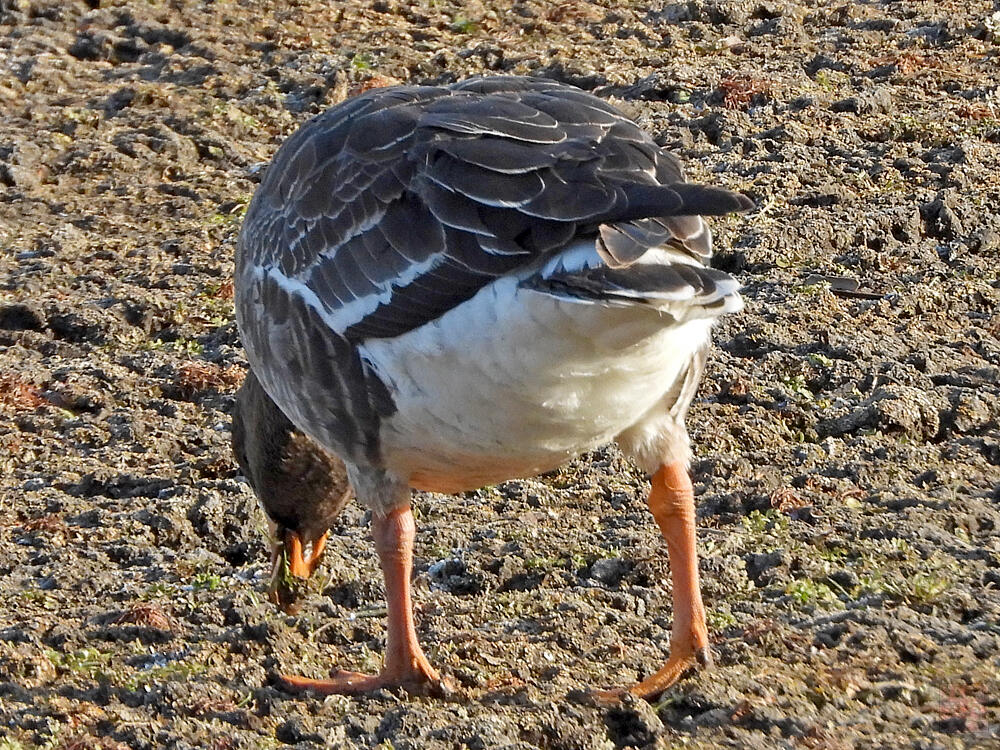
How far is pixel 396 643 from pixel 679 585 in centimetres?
90

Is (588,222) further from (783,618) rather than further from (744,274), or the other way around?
(744,274)

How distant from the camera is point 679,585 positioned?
15.6 ft

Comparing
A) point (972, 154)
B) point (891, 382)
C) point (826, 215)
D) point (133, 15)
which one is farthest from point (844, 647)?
point (133, 15)

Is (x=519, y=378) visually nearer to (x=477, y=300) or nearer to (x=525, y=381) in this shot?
(x=525, y=381)

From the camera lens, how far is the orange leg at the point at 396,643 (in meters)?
4.68

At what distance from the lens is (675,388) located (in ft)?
15.5

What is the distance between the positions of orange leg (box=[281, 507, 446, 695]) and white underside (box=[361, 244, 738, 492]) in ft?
0.59

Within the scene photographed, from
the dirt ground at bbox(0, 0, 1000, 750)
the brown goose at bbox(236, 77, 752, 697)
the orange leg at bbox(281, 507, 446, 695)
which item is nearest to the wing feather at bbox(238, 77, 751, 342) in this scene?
the brown goose at bbox(236, 77, 752, 697)

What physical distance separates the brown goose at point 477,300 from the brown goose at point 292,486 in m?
0.44

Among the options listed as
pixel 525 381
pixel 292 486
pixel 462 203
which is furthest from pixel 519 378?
pixel 292 486

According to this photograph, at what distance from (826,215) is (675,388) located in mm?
3658

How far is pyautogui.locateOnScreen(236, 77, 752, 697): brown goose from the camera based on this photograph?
3857mm

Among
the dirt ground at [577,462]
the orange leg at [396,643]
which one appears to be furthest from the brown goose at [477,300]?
the dirt ground at [577,462]

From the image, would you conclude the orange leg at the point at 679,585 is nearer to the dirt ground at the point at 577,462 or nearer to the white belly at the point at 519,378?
the dirt ground at the point at 577,462
